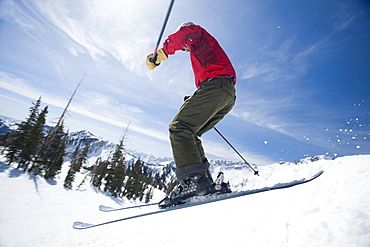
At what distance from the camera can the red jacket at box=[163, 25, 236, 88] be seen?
2.67 m

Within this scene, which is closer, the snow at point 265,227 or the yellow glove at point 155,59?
the snow at point 265,227

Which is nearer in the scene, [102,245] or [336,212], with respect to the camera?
[336,212]

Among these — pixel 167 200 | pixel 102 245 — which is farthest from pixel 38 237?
pixel 167 200

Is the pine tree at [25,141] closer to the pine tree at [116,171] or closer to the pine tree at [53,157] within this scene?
the pine tree at [53,157]

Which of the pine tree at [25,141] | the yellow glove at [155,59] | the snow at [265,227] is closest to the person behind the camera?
the snow at [265,227]

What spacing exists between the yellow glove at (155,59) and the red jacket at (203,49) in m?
0.11

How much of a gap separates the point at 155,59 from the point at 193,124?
156 centimetres

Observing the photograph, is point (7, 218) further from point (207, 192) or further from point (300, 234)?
point (300, 234)

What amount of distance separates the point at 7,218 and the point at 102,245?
1.81 m

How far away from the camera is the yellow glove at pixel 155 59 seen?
9.56 ft

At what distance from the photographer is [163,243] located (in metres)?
1.18

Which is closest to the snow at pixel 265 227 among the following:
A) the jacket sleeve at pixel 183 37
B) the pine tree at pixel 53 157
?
the jacket sleeve at pixel 183 37

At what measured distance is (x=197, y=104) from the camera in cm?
243

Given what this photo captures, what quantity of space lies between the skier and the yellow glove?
0.02m
